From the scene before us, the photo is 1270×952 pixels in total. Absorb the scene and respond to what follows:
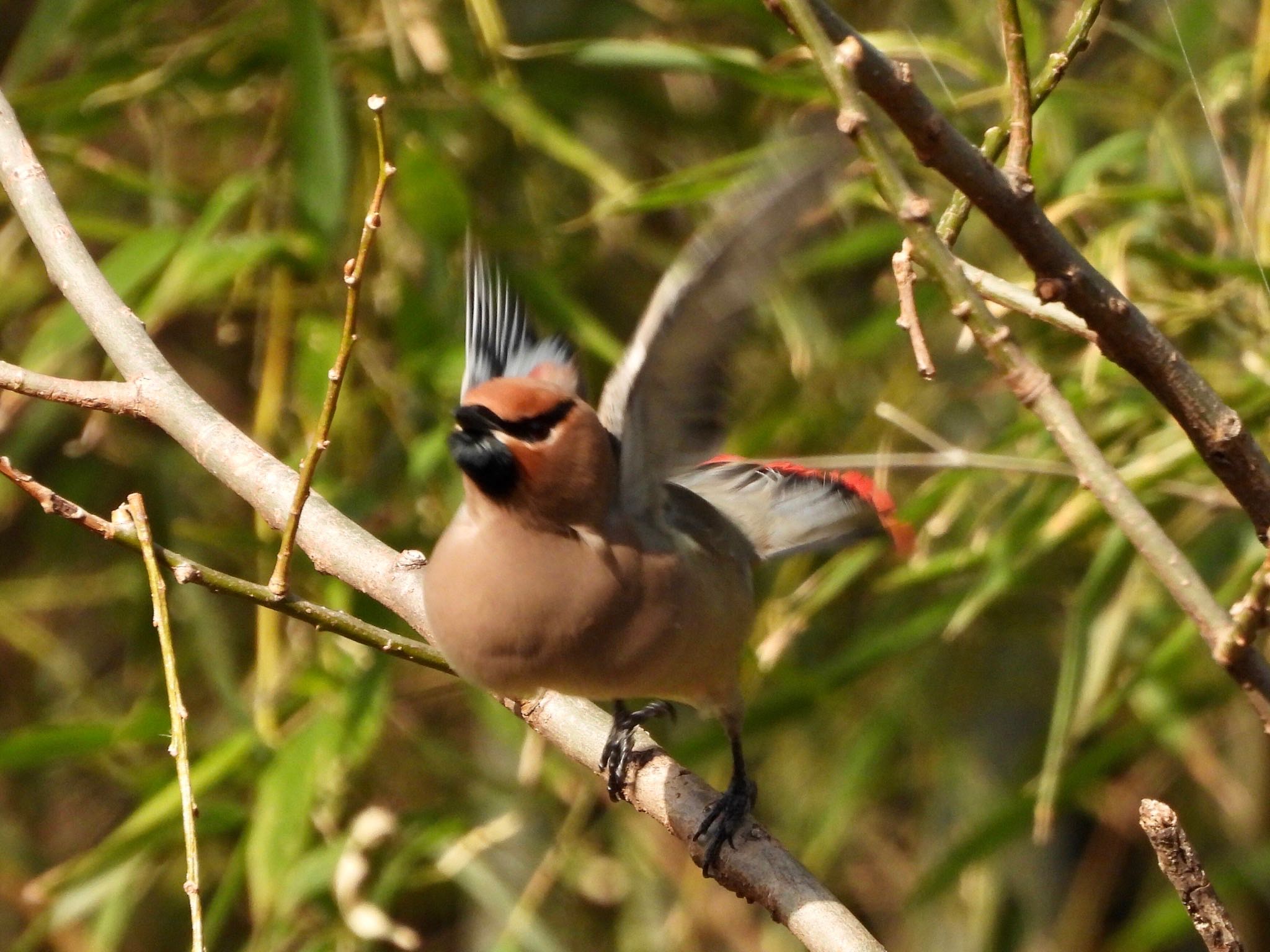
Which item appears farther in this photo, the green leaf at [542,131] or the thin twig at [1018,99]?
the green leaf at [542,131]

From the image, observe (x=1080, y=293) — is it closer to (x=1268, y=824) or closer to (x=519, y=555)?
(x=519, y=555)

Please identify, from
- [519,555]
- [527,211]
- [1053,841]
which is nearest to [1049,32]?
[527,211]

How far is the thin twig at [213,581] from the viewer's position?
1465 millimetres

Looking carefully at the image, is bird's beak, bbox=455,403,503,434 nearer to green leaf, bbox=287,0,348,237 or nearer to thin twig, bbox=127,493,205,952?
thin twig, bbox=127,493,205,952

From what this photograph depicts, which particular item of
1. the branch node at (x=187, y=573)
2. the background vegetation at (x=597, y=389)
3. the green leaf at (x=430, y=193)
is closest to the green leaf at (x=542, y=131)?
the background vegetation at (x=597, y=389)

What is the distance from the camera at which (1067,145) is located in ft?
8.44

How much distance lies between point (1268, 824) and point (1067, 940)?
433 mm

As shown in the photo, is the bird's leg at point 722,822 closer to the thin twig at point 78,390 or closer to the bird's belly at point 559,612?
the bird's belly at point 559,612

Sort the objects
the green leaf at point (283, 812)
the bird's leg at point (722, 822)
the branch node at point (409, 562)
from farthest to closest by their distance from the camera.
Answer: the green leaf at point (283, 812), the branch node at point (409, 562), the bird's leg at point (722, 822)

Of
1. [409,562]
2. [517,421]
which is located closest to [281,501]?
[409,562]

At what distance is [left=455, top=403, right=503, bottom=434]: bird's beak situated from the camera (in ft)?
5.42

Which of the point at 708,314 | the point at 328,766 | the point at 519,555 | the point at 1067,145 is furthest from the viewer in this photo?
the point at 1067,145

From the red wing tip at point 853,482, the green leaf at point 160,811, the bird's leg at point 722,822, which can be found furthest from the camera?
the green leaf at point 160,811

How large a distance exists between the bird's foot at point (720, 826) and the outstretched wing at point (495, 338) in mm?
546
